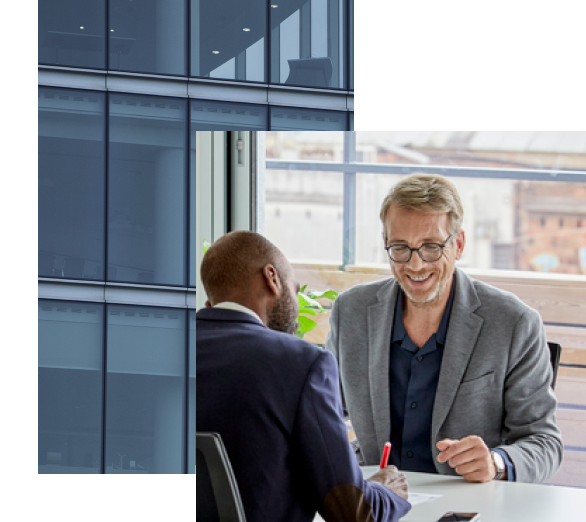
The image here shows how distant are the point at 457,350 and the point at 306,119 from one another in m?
2.61

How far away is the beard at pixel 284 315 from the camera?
238cm

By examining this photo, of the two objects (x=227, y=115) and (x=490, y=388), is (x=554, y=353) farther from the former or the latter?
(x=227, y=115)

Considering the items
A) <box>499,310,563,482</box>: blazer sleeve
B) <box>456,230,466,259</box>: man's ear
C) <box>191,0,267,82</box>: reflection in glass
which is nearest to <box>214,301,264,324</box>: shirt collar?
<box>456,230,466,259</box>: man's ear

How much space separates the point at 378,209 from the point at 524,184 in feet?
1.62

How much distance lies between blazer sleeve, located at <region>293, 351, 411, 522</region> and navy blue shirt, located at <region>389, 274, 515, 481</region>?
22 centimetres

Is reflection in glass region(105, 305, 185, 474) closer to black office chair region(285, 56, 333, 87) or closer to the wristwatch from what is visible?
black office chair region(285, 56, 333, 87)

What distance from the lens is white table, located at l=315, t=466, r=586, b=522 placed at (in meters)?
2.28

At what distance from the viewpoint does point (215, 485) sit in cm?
239

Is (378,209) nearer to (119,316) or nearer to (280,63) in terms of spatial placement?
(280,63)

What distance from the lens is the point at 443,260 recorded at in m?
2.42

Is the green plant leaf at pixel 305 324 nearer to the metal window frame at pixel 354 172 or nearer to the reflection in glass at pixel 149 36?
the metal window frame at pixel 354 172

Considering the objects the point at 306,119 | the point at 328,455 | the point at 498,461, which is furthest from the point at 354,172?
the point at 306,119

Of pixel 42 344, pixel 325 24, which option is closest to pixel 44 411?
pixel 42 344

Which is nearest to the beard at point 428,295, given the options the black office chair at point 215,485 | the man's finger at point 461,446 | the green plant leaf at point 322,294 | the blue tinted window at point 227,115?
the green plant leaf at point 322,294
